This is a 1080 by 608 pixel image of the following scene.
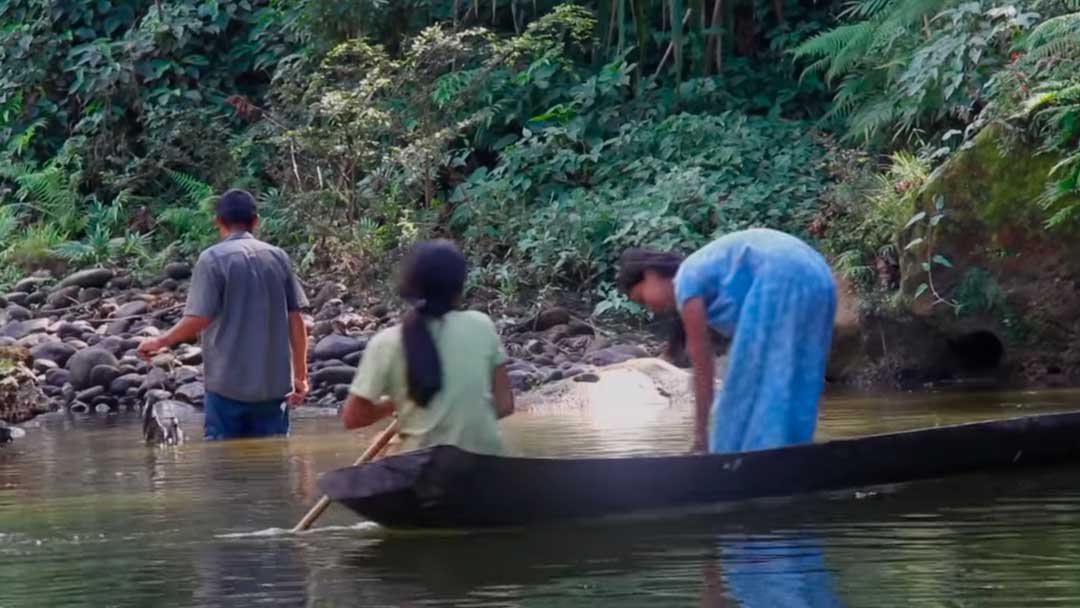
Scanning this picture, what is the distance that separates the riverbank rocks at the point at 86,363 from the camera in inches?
586

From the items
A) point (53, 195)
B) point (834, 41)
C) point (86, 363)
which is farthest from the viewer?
point (53, 195)

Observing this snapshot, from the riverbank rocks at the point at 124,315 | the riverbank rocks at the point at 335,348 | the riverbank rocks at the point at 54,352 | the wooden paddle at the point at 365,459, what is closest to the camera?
the wooden paddle at the point at 365,459

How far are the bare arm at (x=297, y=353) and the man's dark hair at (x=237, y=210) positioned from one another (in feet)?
1.77

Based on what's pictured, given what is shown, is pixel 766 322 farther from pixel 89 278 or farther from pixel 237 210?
pixel 89 278

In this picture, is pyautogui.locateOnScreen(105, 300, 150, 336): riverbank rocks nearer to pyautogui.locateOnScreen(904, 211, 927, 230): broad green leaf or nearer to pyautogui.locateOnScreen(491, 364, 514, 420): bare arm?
pyautogui.locateOnScreen(904, 211, 927, 230): broad green leaf

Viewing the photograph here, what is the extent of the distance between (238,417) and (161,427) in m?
1.86

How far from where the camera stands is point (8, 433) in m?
12.1

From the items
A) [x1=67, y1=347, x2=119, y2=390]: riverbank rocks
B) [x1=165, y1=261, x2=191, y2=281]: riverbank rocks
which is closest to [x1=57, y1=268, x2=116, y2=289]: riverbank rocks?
[x1=165, y1=261, x2=191, y2=281]: riverbank rocks

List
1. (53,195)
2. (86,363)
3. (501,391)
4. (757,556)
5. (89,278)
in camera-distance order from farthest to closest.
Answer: (53,195), (89,278), (86,363), (501,391), (757,556)

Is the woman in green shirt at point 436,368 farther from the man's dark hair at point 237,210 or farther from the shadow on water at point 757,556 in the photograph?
the man's dark hair at point 237,210

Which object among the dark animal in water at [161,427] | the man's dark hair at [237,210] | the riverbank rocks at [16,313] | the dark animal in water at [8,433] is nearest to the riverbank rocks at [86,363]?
the riverbank rocks at [16,313]

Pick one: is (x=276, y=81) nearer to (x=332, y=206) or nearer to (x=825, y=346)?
(x=332, y=206)

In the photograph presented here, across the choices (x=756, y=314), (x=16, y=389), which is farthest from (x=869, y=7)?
(x=756, y=314)

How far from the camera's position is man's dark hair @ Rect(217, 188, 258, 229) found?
9008mm
